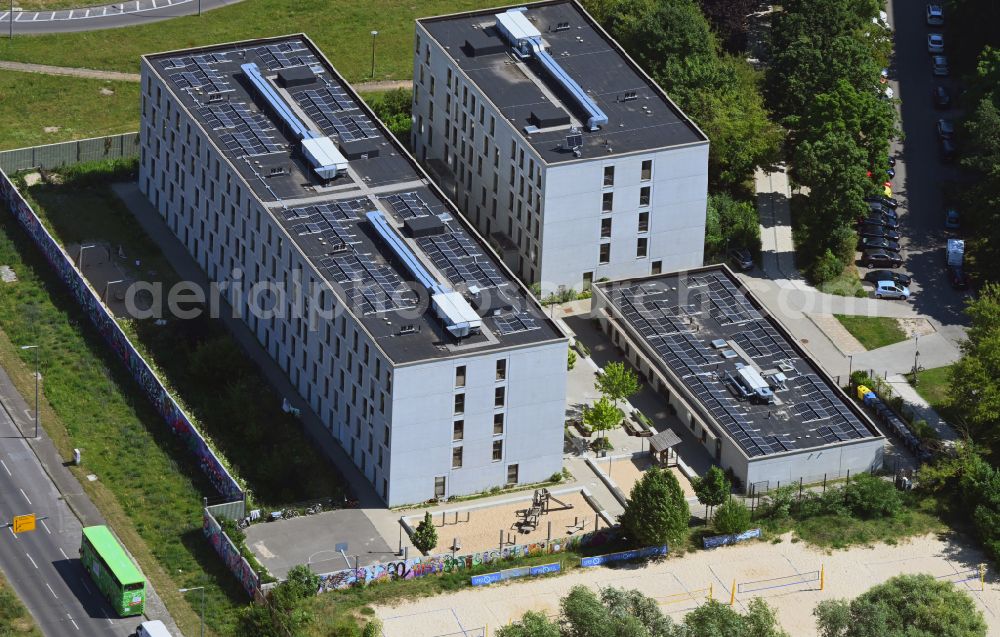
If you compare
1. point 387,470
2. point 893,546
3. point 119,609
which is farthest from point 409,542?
point 893,546

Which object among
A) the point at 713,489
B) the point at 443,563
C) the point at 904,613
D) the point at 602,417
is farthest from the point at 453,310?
the point at 904,613

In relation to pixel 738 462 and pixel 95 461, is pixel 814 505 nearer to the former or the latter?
pixel 738 462

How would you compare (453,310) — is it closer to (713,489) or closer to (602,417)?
(602,417)

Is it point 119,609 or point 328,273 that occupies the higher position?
point 328,273

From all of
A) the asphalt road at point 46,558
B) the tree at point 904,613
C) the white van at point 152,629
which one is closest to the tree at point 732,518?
the tree at point 904,613

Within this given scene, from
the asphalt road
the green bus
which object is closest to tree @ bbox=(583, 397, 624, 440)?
the green bus

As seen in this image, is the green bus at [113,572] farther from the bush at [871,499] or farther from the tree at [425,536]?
the bush at [871,499]

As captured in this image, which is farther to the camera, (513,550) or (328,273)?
(328,273)
